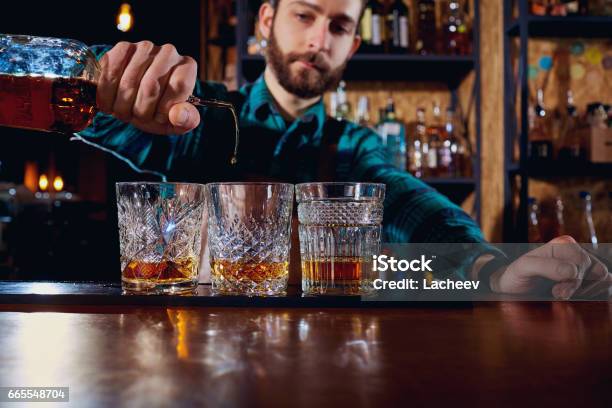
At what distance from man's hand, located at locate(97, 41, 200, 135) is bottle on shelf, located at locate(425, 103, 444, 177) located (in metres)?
2.02

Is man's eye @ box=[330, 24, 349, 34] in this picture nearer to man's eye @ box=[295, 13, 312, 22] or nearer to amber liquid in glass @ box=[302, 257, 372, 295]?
man's eye @ box=[295, 13, 312, 22]

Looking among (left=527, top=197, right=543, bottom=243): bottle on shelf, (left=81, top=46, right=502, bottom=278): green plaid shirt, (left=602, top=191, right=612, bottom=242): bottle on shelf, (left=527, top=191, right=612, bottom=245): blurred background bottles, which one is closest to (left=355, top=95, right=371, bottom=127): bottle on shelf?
(left=81, top=46, right=502, bottom=278): green plaid shirt

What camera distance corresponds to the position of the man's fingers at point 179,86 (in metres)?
0.97

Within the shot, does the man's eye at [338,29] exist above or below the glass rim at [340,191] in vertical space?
above

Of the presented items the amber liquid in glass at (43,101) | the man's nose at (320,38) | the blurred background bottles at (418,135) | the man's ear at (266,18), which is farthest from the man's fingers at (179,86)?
the blurred background bottles at (418,135)

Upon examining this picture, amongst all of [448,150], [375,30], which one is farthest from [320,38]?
[448,150]

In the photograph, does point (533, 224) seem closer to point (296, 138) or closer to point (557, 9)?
point (557, 9)

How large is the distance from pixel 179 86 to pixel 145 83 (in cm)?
5

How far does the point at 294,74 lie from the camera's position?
6.97 ft

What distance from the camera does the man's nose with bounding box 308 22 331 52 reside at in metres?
2.05

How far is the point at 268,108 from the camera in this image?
7.03 ft

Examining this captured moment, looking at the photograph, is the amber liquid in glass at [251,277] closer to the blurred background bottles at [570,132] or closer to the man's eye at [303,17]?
the man's eye at [303,17]

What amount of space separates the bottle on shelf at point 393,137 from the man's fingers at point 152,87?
1.89m

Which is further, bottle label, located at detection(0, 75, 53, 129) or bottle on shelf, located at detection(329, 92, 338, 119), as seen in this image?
bottle on shelf, located at detection(329, 92, 338, 119)
